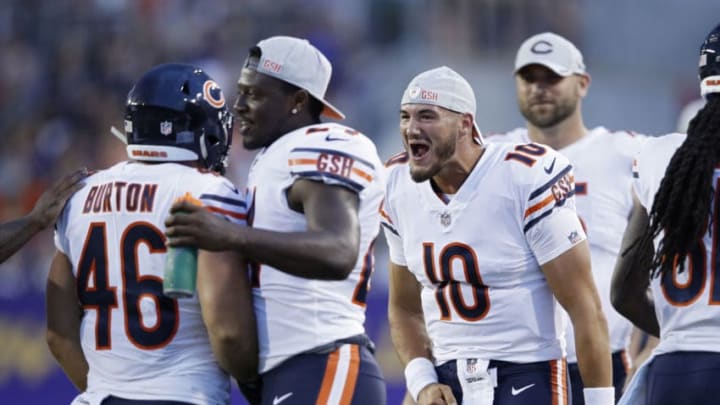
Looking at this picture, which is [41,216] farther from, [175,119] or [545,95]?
[545,95]

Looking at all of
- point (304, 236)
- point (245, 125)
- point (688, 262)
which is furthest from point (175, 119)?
point (688, 262)

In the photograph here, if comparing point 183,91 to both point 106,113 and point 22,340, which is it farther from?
point 106,113

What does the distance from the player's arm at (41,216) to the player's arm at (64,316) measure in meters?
0.14

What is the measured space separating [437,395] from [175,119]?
144cm

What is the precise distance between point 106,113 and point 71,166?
0.79 metres

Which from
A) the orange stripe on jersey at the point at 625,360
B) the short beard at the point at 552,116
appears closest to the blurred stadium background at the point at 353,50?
the short beard at the point at 552,116

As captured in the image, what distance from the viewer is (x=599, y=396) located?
4832 mm

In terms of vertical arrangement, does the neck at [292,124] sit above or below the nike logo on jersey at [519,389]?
above

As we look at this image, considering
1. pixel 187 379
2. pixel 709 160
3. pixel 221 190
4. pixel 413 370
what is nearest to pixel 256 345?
pixel 187 379

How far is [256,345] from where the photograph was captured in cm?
441

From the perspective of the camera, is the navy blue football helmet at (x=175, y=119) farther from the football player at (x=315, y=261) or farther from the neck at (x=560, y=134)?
the neck at (x=560, y=134)

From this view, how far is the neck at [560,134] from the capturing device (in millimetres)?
6637

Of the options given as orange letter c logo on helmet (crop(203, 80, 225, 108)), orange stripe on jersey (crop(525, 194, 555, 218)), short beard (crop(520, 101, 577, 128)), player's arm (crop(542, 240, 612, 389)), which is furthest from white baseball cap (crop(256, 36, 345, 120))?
short beard (crop(520, 101, 577, 128))

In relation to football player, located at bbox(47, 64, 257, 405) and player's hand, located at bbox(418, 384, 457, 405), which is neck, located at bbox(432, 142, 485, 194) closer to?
player's hand, located at bbox(418, 384, 457, 405)
